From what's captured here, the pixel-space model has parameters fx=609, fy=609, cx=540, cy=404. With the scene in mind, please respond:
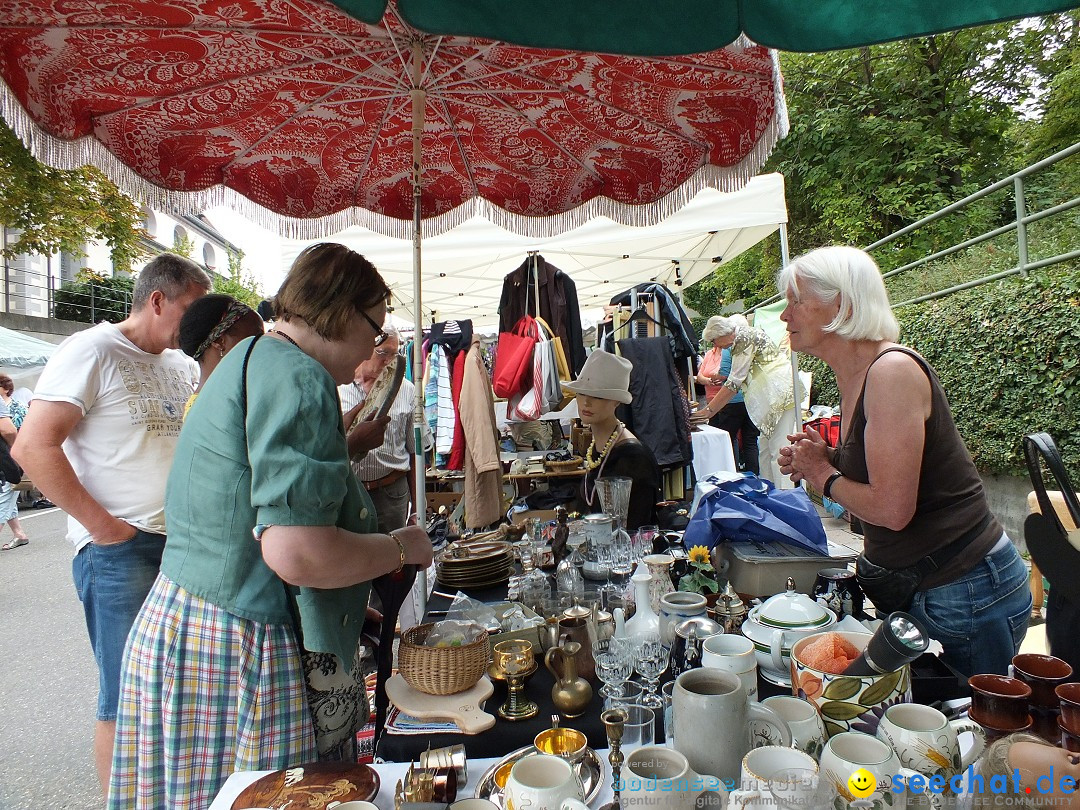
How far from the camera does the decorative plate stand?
43.6 inches

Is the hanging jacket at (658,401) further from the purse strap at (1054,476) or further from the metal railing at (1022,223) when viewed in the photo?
the metal railing at (1022,223)

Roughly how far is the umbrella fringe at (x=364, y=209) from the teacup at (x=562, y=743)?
7.65 feet

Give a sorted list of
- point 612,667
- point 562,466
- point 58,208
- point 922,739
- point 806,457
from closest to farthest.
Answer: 1. point 922,739
2. point 612,667
3. point 806,457
4. point 562,466
5. point 58,208

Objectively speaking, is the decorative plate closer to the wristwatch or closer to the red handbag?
the wristwatch

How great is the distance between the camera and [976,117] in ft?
47.4

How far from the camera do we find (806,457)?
2.12m

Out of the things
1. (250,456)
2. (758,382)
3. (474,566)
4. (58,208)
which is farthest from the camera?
(58,208)

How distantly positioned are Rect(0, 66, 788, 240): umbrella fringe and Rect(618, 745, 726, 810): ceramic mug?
2356 millimetres

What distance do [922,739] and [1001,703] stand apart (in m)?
0.20

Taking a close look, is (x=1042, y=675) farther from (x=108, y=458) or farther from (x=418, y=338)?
(x=108, y=458)

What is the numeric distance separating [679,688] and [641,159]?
2760 millimetres

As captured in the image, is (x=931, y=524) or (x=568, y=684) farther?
(x=931, y=524)

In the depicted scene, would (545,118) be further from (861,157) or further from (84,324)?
(84,324)

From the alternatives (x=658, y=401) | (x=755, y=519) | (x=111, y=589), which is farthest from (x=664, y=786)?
(x=658, y=401)
